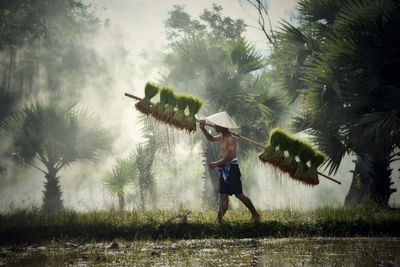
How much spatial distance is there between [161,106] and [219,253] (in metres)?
3.69

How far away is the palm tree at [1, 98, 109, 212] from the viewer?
52.9 feet

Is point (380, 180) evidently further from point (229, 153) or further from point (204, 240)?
point (204, 240)

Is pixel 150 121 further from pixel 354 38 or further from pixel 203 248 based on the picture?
pixel 354 38

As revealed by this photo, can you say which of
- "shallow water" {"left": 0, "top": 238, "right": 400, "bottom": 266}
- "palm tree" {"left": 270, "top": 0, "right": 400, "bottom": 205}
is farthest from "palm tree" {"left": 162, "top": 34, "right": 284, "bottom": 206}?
"shallow water" {"left": 0, "top": 238, "right": 400, "bottom": 266}

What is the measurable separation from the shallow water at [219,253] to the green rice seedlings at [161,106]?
2642mm

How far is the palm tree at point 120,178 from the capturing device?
17062 mm

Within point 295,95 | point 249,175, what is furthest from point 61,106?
point 249,175

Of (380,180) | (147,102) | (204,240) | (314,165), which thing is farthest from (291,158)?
(380,180)

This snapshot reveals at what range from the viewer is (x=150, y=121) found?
8734 millimetres

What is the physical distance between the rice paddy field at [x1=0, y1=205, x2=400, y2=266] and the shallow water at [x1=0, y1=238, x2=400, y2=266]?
0.04ft

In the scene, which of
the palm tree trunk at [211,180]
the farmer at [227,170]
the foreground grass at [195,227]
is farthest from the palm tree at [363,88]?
the palm tree trunk at [211,180]

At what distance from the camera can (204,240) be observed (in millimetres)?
6902

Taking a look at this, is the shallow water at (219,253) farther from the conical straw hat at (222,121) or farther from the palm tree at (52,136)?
the palm tree at (52,136)

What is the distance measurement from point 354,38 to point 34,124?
1198cm
